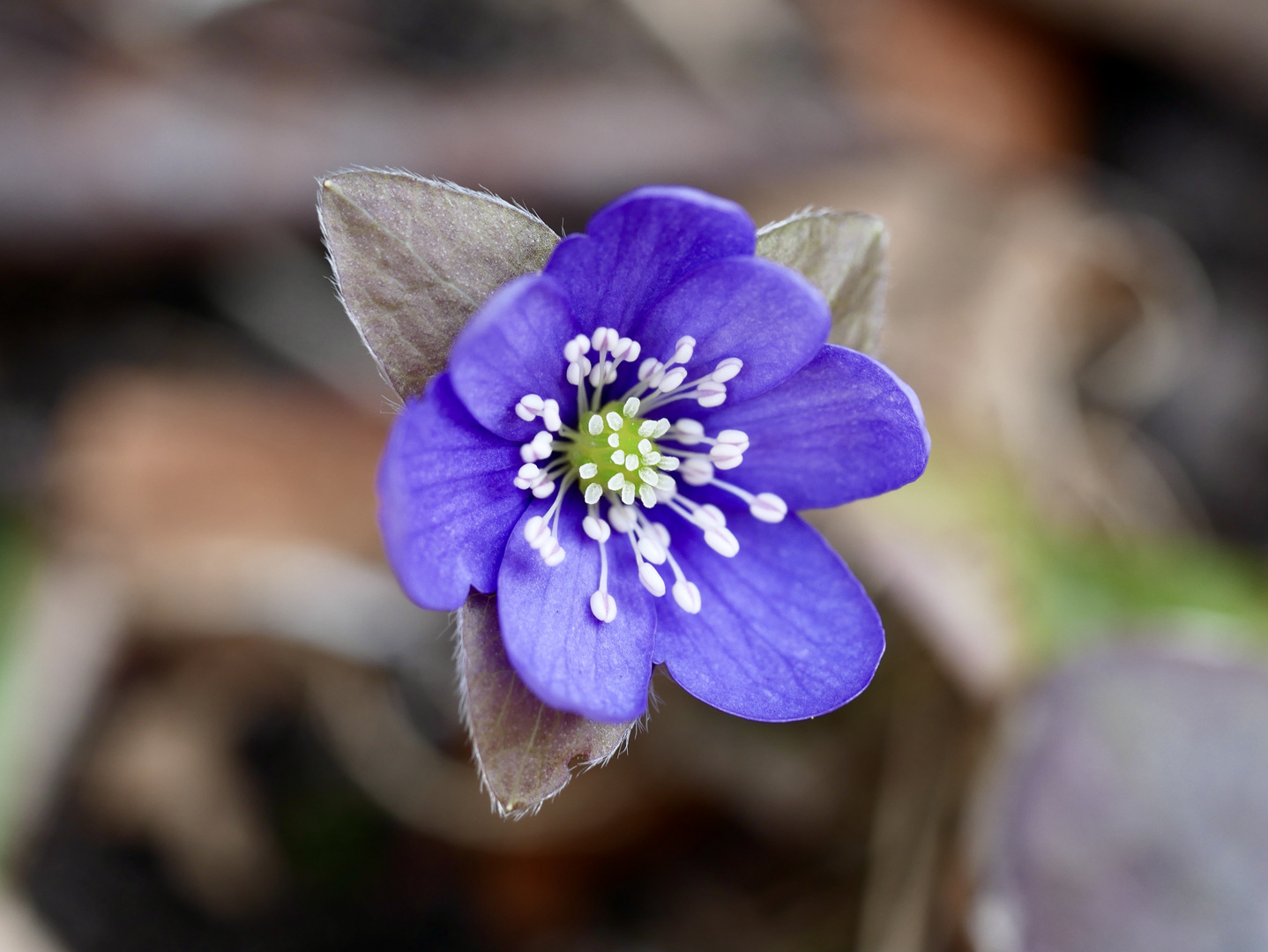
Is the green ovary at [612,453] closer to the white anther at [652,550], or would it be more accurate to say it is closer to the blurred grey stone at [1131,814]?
the white anther at [652,550]

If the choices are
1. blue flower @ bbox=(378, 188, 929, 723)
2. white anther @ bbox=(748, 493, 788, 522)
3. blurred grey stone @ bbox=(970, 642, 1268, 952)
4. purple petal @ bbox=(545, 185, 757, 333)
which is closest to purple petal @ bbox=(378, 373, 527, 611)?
blue flower @ bbox=(378, 188, 929, 723)

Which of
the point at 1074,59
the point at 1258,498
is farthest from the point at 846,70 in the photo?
the point at 1258,498

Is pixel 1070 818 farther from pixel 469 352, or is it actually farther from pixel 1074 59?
pixel 1074 59

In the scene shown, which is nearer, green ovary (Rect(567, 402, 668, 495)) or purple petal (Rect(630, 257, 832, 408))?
purple petal (Rect(630, 257, 832, 408))

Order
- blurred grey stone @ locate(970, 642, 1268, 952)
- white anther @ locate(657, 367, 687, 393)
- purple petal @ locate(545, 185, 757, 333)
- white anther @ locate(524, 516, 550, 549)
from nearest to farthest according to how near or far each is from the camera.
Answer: purple petal @ locate(545, 185, 757, 333) < white anther @ locate(524, 516, 550, 549) < white anther @ locate(657, 367, 687, 393) < blurred grey stone @ locate(970, 642, 1268, 952)

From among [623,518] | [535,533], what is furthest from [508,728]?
[623,518]

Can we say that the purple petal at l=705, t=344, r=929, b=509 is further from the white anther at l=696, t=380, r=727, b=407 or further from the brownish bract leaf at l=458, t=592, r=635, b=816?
the brownish bract leaf at l=458, t=592, r=635, b=816

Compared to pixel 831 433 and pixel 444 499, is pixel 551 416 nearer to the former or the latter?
pixel 444 499
